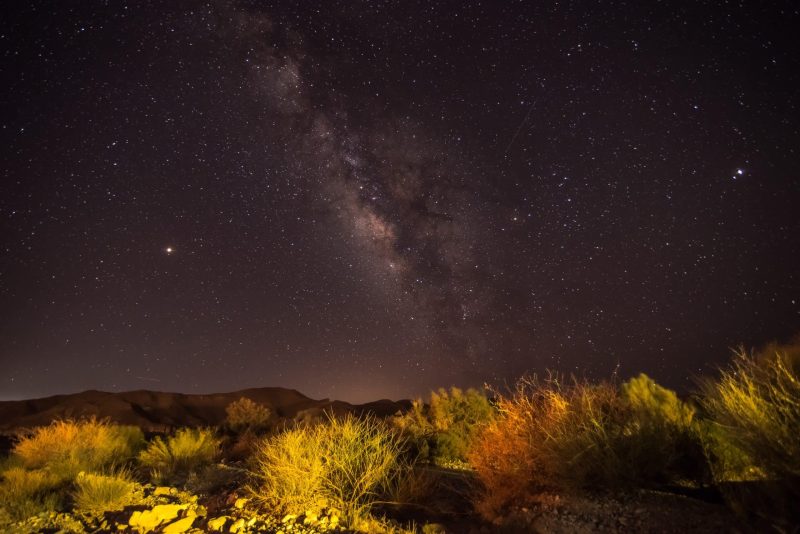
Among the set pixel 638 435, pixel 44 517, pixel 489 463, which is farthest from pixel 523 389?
pixel 44 517

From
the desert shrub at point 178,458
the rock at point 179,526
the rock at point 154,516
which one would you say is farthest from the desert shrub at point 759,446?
the desert shrub at point 178,458

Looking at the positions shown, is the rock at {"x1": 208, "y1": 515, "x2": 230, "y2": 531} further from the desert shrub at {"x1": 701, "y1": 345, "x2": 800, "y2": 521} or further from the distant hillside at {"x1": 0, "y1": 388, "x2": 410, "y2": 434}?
the distant hillside at {"x1": 0, "y1": 388, "x2": 410, "y2": 434}

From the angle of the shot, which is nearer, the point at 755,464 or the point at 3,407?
the point at 755,464

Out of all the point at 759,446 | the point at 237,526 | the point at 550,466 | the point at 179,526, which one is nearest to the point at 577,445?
the point at 550,466

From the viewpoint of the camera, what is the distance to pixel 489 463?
6.12m

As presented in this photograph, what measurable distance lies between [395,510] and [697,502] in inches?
142

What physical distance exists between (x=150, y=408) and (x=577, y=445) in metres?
30.8

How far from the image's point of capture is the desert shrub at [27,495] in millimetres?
5703

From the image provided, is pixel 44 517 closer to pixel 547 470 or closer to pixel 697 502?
pixel 547 470

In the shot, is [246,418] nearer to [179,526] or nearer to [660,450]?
[179,526]

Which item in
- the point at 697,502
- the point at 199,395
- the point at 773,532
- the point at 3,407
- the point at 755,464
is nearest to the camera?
the point at 773,532

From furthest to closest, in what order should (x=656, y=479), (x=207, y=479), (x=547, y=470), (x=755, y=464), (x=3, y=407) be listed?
1. (x=3, y=407)
2. (x=207, y=479)
3. (x=547, y=470)
4. (x=656, y=479)
5. (x=755, y=464)

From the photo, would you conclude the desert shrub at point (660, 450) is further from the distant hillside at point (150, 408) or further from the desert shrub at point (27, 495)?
the distant hillside at point (150, 408)

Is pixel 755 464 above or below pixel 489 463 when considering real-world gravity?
above
